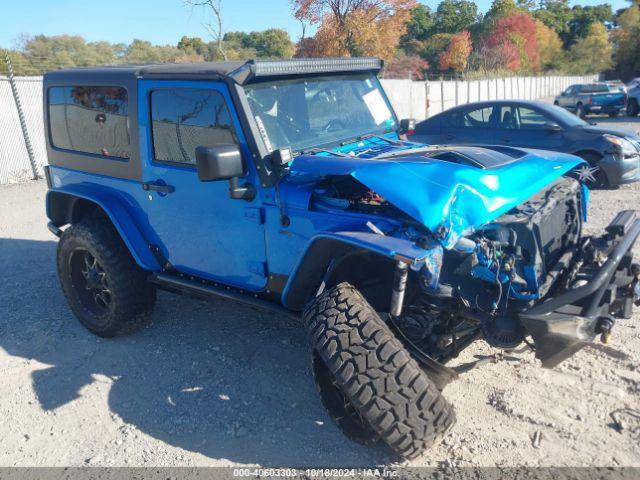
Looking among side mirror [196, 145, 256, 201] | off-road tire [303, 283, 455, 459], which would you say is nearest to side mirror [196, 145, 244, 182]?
side mirror [196, 145, 256, 201]

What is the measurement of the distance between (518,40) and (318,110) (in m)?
49.2

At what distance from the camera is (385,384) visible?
8.51 feet

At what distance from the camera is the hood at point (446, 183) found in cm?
266

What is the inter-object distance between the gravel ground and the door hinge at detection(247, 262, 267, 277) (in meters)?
0.78

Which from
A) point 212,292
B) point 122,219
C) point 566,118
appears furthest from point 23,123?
point 566,118

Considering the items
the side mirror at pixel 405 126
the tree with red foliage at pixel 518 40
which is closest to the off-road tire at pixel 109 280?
the side mirror at pixel 405 126

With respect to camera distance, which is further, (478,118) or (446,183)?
(478,118)

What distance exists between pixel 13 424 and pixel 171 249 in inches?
58.8

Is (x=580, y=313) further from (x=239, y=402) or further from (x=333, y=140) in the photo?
(x=239, y=402)

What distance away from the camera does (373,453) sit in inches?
116

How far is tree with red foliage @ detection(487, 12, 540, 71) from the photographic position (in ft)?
149

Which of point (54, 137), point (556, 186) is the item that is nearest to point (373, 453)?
point (556, 186)

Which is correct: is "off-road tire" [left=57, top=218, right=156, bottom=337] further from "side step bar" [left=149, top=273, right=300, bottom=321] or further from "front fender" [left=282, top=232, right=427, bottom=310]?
"front fender" [left=282, top=232, right=427, bottom=310]

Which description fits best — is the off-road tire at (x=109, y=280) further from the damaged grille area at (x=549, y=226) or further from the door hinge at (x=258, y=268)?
the damaged grille area at (x=549, y=226)
